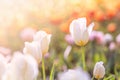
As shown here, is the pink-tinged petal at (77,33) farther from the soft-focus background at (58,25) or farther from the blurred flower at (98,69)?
the soft-focus background at (58,25)

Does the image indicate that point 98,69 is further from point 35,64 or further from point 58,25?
point 58,25

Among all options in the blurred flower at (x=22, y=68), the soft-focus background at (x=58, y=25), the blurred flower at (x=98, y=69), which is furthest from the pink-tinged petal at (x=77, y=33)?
the soft-focus background at (x=58, y=25)

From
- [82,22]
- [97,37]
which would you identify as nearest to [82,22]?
[82,22]

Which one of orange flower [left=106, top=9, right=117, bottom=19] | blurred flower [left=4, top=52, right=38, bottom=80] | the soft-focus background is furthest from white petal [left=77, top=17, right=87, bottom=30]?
orange flower [left=106, top=9, right=117, bottom=19]

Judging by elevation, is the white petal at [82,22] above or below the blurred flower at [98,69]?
above

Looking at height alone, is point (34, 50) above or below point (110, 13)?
below

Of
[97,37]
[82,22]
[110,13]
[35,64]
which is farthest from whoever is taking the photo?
[110,13]

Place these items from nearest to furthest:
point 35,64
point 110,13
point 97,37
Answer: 1. point 35,64
2. point 97,37
3. point 110,13
